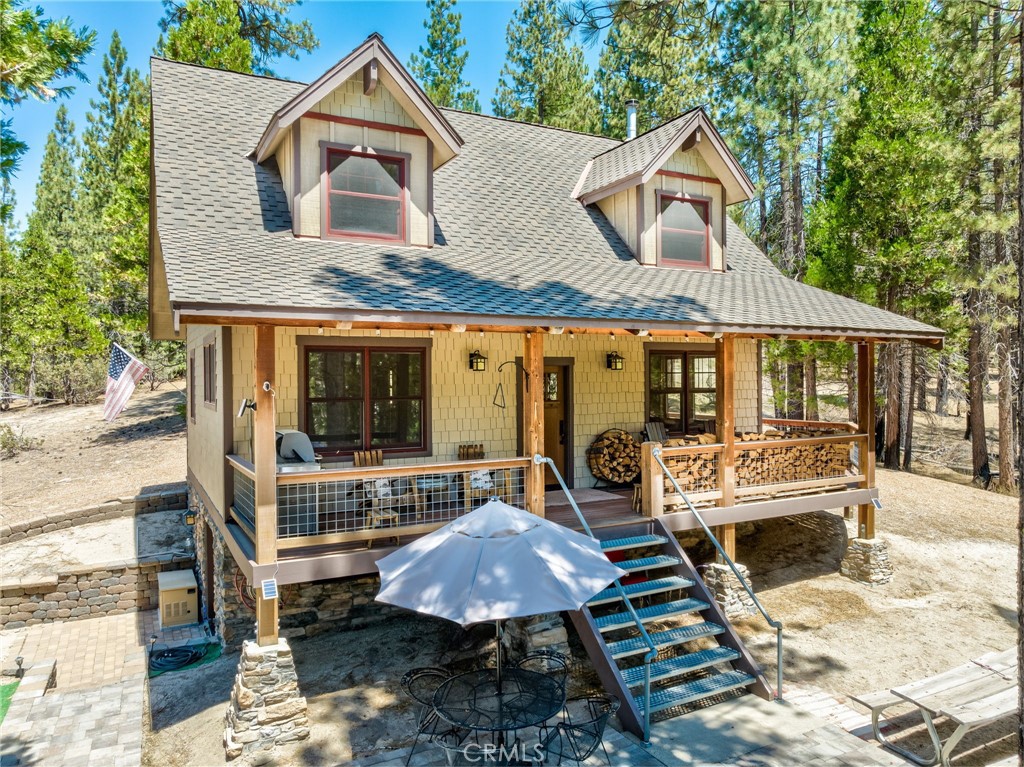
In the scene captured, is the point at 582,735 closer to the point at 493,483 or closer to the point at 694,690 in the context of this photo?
the point at 694,690

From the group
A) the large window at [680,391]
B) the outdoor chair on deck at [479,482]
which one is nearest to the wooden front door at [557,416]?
the outdoor chair on deck at [479,482]

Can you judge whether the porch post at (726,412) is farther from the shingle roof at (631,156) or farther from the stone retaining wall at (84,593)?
the stone retaining wall at (84,593)

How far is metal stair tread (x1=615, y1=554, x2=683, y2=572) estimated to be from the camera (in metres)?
8.02

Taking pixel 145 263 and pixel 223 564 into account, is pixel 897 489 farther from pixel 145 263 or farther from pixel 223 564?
pixel 145 263

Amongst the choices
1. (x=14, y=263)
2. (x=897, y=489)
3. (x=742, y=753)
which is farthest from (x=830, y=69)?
(x=14, y=263)

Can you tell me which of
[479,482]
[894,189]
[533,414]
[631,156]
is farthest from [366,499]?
[894,189]

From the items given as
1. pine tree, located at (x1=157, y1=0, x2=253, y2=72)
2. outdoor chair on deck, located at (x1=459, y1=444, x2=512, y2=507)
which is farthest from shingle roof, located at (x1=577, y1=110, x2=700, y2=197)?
pine tree, located at (x1=157, y1=0, x2=253, y2=72)

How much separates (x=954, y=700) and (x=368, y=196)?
985cm

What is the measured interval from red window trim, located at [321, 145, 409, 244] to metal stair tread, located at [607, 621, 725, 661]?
21.5 feet

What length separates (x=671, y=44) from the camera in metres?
22.0

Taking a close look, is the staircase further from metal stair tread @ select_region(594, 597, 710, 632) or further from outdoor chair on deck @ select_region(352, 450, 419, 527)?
outdoor chair on deck @ select_region(352, 450, 419, 527)

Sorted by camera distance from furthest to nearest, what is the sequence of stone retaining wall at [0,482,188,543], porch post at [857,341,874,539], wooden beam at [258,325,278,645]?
stone retaining wall at [0,482,188,543]
porch post at [857,341,874,539]
wooden beam at [258,325,278,645]

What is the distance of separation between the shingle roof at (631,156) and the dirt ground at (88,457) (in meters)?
13.6

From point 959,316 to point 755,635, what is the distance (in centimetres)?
1320
